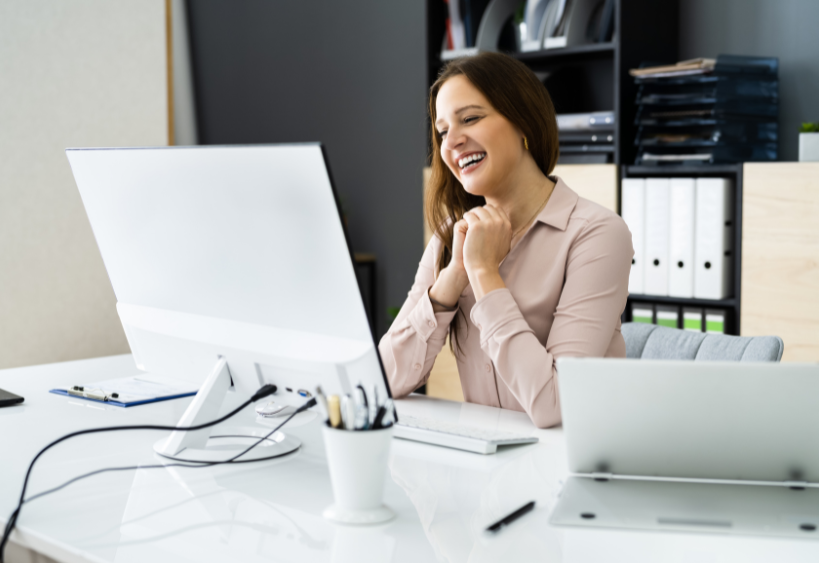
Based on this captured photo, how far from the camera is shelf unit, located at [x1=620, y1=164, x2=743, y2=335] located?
231 cm

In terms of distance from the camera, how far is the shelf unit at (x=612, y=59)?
98.8 inches

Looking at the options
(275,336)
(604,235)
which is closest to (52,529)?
(275,336)

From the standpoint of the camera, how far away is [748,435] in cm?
85

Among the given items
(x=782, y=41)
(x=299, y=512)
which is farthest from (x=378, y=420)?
(x=782, y=41)

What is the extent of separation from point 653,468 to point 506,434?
0.97ft

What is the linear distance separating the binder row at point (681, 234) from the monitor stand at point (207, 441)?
59.6 inches

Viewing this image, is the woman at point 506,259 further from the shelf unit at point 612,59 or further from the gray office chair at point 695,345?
the shelf unit at point 612,59

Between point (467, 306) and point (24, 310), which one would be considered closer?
point (467, 306)

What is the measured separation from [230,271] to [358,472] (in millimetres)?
352

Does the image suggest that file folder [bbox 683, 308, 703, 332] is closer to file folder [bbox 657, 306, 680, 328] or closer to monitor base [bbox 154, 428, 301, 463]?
file folder [bbox 657, 306, 680, 328]

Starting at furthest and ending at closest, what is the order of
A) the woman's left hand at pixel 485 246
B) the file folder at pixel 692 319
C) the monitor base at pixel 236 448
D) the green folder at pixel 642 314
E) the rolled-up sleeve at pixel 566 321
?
the green folder at pixel 642 314, the file folder at pixel 692 319, the woman's left hand at pixel 485 246, the rolled-up sleeve at pixel 566 321, the monitor base at pixel 236 448

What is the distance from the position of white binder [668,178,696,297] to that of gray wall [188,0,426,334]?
112cm

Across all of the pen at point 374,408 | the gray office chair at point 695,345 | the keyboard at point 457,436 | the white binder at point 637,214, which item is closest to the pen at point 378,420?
the pen at point 374,408

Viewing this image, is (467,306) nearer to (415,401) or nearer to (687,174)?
(415,401)
